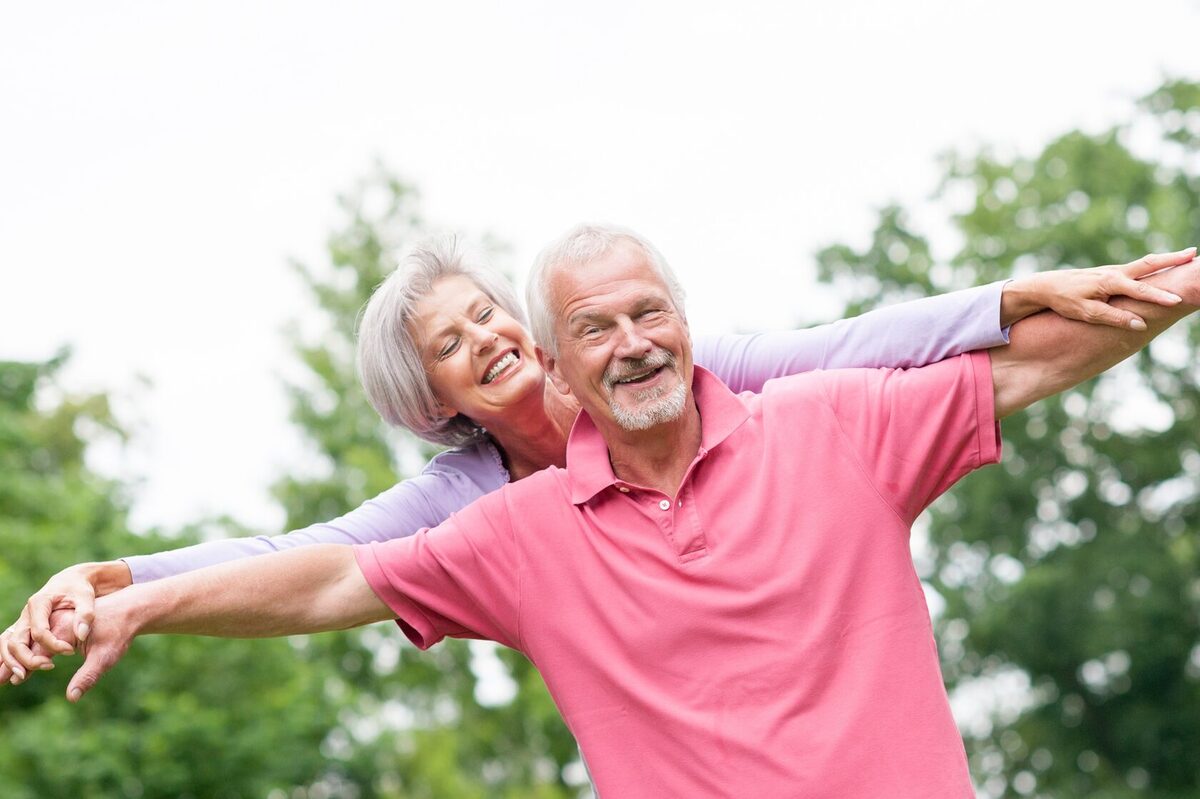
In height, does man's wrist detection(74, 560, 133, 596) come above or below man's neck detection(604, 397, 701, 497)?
below

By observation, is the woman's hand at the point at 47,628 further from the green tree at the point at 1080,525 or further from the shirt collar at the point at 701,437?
the green tree at the point at 1080,525

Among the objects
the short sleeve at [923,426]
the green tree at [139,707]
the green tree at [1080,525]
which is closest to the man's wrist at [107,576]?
the short sleeve at [923,426]

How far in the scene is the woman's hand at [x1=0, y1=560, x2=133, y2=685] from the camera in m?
2.71

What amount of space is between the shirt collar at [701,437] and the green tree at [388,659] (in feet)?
49.5

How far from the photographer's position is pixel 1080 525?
22453mm

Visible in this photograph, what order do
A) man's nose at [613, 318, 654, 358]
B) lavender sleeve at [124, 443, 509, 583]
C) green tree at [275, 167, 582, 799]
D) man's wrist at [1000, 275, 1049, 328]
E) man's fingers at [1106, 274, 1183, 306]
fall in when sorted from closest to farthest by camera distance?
man's fingers at [1106, 274, 1183, 306], man's wrist at [1000, 275, 1049, 328], man's nose at [613, 318, 654, 358], lavender sleeve at [124, 443, 509, 583], green tree at [275, 167, 582, 799]

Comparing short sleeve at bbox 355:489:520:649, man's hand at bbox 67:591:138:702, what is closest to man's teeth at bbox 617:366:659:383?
short sleeve at bbox 355:489:520:649

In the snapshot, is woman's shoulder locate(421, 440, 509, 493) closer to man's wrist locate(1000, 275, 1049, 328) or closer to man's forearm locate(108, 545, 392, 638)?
man's forearm locate(108, 545, 392, 638)

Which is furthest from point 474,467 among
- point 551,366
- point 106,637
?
point 106,637

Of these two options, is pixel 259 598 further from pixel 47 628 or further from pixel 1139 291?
pixel 1139 291

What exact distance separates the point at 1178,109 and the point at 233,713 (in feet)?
48.4

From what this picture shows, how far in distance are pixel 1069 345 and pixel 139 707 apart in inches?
561

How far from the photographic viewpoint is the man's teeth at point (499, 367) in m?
3.57

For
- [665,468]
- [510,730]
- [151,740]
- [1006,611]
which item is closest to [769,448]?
[665,468]
